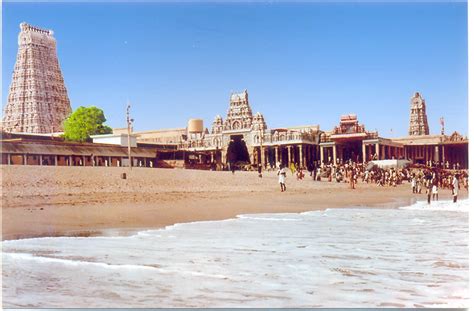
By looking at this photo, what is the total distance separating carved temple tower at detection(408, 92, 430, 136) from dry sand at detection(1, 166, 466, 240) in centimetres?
68

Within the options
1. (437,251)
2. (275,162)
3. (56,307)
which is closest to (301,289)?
(437,251)

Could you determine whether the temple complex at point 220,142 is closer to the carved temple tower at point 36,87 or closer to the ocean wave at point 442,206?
the carved temple tower at point 36,87

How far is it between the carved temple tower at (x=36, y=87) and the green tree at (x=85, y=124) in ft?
0.49

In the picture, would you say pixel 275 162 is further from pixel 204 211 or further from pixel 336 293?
pixel 336 293

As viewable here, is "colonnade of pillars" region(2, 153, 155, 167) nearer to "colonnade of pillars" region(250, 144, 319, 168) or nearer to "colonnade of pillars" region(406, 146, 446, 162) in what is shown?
"colonnade of pillars" region(250, 144, 319, 168)

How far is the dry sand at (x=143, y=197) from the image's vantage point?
17.5 ft

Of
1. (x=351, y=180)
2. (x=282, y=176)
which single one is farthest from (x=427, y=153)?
(x=282, y=176)

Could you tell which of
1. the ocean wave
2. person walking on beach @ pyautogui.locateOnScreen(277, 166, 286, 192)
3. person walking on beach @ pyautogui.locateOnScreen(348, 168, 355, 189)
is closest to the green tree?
person walking on beach @ pyautogui.locateOnScreen(277, 166, 286, 192)

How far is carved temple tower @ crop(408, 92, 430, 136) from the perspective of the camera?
17.7 ft

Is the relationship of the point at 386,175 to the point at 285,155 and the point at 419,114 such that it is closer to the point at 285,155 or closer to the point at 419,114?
the point at 285,155

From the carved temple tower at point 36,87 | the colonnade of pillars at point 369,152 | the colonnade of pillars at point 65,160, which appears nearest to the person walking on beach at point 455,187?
the colonnade of pillars at point 369,152

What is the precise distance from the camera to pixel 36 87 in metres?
8.52

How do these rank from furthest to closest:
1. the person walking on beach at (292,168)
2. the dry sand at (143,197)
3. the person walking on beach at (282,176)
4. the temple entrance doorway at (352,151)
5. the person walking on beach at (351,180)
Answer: the person walking on beach at (351,180)
the person walking on beach at (282,176)
the person walking on beach at (292,168)
the temple entrance doorway at (352,151)
the dry sand at (143,197)

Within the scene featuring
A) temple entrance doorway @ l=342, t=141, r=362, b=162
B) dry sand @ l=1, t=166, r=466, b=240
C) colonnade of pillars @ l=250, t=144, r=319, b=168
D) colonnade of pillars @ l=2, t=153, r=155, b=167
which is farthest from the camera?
colonnade of pillars @ l=250, t=144, r=319, b=168
